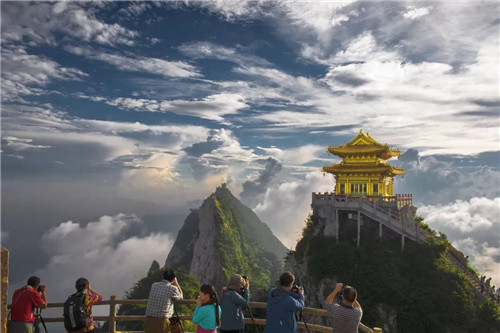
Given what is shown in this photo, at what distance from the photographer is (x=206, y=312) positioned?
22.5 ft

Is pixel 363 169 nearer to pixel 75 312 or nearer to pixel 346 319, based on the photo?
pixel 346 319

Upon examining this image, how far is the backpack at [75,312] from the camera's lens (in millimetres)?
7398

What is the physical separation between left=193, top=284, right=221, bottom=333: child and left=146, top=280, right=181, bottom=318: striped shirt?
98cm

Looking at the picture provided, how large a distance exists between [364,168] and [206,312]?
35.6 meters

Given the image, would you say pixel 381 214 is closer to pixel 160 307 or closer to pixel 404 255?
pixel 404 255

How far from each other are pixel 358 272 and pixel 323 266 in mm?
3088

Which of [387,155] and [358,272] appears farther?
[387,155]

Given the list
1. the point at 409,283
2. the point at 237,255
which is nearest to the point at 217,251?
the point at 237,255

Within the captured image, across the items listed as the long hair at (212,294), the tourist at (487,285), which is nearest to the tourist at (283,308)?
the long hair at (212,294)

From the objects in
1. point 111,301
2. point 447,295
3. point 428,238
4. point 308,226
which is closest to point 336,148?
point 308,226

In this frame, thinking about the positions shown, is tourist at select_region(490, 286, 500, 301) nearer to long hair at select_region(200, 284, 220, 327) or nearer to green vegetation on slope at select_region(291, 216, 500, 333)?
green vegetation on slope at select_region(291, 216, 500, 333)

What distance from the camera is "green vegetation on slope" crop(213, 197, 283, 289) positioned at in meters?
88.2

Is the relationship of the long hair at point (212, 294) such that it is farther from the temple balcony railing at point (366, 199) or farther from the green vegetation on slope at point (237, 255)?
the green vegetation on slope at point (237, 255)

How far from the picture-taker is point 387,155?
41.3m
